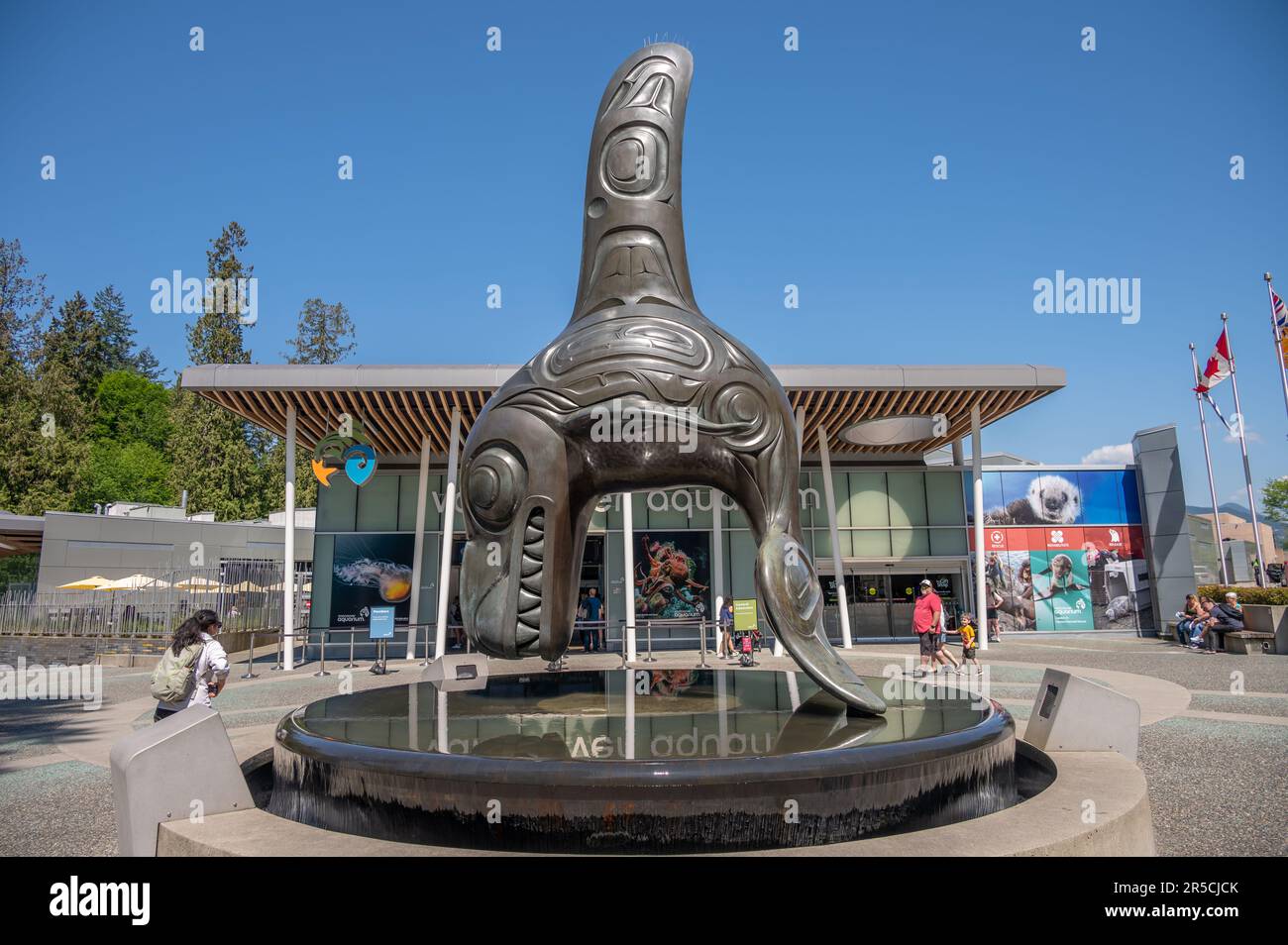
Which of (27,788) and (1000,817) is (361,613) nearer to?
(27,788)

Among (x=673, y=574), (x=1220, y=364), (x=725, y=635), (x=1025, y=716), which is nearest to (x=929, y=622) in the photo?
(x=1025, y=716)

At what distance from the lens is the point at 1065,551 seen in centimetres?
2612

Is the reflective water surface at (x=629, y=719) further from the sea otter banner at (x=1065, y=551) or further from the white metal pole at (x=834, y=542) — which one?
the sea otter banner at (x=1065, y=551)


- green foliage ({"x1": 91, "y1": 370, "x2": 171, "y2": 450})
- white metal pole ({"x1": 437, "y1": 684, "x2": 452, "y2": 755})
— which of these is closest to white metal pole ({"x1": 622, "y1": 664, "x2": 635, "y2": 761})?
white metal pole ({"x1": 437, "y1": 684, "x2": 452, "y2": 755})

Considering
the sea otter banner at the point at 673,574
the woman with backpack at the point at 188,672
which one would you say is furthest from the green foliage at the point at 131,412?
the woman with backpack at the point at 188,672

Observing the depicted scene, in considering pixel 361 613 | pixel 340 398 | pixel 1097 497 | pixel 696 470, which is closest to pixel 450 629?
pixel 361 613

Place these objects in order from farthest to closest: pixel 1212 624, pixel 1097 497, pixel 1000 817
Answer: pixel 1097 497 → pixel 1212 624 → pixel 1000 817

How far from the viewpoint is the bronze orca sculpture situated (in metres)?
5.99

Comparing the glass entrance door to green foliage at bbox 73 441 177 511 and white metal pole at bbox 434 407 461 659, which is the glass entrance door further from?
green foliage at bbox 73 441 177 511

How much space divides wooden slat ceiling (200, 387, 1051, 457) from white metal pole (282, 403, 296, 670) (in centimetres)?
53

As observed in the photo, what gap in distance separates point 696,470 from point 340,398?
1336cm
